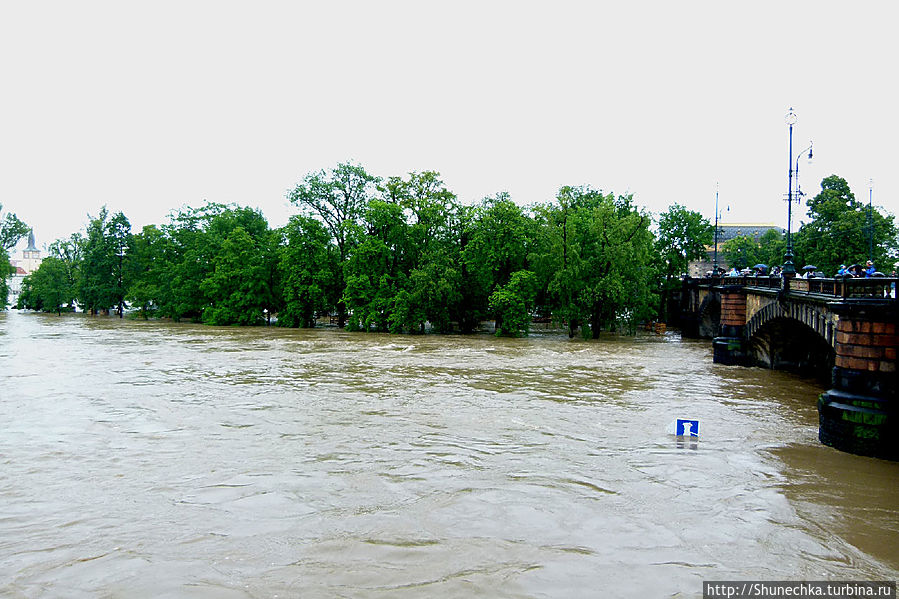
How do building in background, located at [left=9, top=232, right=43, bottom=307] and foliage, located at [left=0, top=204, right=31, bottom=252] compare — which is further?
building in background, located at [left=9, top=232, right=43, bottom=307]

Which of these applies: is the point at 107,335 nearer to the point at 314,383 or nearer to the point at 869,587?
the point at 314,383

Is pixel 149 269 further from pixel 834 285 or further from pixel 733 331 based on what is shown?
pixel 834 285

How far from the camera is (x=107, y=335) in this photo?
47688mm

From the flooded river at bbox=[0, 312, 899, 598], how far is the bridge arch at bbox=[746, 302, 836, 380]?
5.89m

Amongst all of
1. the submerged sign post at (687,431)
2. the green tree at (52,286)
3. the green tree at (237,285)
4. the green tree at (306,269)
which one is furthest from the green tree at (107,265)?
the submerged sign post at (687,431)

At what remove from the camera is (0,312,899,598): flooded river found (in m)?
7.82

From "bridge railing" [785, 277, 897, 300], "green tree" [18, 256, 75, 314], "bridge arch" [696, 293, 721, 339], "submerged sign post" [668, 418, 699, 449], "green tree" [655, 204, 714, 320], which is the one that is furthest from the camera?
"green tree" [18, 256, 75, 314]

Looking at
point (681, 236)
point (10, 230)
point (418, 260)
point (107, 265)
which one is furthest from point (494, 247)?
Result: point (10, 230)

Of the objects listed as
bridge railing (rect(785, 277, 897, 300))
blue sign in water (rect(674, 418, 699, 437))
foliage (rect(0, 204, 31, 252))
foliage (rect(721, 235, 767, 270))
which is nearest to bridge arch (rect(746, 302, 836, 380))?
bridge railing (rect(785, 277, 897, 300))

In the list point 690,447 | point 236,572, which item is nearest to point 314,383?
point 690,447

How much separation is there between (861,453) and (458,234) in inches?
1750

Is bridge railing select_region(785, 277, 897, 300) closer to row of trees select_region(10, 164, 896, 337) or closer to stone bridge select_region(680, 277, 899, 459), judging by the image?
stone bridge select_region(680, 277, 899, 459)

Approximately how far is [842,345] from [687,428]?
4036mm

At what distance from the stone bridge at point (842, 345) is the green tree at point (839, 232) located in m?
22.6
